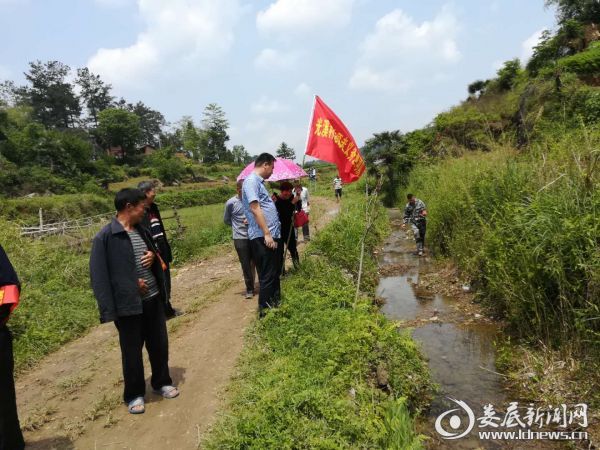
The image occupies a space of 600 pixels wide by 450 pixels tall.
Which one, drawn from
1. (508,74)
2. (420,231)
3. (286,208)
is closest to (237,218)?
(286,208)

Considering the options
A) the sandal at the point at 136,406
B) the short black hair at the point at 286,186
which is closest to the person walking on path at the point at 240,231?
the short black hair at the point at 286,186

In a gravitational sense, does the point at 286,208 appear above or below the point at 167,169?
below

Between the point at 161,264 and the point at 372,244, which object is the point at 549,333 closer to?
the point at 161,264

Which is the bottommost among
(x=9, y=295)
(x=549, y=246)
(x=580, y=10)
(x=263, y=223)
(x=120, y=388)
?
(x=120, y=388)

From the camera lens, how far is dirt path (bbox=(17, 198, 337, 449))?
3.21m

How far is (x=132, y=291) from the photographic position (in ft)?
→ 10.6

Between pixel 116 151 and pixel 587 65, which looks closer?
pixel 587 65

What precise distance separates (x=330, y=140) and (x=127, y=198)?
2861 mm

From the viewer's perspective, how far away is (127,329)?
3.32 meters

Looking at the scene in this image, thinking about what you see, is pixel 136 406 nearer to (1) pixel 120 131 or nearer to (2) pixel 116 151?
(1) pixel 120 131

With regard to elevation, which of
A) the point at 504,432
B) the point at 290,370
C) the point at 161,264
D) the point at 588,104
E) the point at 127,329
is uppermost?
the point at 588,104

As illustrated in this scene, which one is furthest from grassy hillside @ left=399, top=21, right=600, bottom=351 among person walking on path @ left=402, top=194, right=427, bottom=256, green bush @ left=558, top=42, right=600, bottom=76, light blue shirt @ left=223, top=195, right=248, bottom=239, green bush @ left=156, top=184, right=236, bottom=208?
green bush @ left=156, top=184, right=236, bottom=208

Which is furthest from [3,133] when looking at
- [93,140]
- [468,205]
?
[468,205]

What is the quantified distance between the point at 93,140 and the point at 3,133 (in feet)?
69.4
